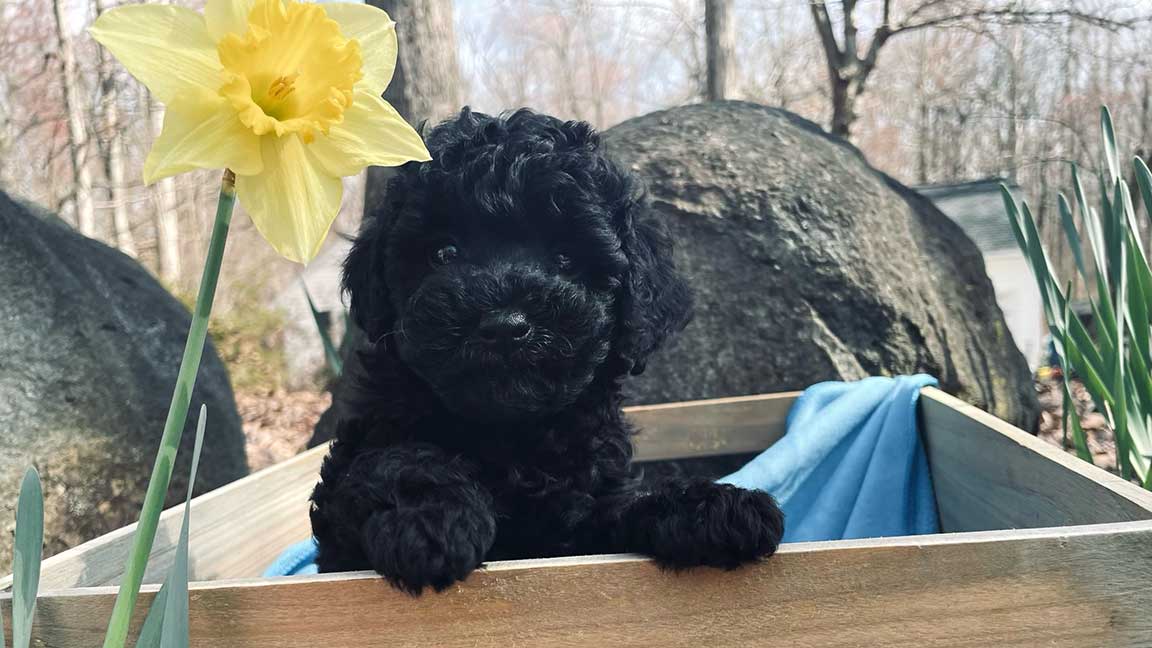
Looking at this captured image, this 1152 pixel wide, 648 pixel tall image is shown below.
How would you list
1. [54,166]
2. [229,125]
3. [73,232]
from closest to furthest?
[229,125] < [73,232] < [54,166]

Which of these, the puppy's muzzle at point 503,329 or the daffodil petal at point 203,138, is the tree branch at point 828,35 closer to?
the puppy's muzzle at point 503,329

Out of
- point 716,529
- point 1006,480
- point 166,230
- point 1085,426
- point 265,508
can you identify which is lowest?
point 1085,426

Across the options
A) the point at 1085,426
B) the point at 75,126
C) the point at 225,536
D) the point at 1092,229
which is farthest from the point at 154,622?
the point at 75,126

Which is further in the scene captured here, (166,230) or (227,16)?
(166,230)

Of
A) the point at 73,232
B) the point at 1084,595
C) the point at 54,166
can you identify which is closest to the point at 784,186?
the point at 1084,595

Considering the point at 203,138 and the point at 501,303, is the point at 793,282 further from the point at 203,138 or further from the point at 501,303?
the point at 203,138

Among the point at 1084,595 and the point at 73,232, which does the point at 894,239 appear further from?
the point at 73,232

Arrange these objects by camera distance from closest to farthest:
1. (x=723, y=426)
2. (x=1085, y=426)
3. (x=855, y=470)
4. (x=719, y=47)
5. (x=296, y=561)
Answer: (x=296, y=561) < (x=855, y=470) < (x=723, y=426) < (x=1085, y=426) < (x=719, y=47)
